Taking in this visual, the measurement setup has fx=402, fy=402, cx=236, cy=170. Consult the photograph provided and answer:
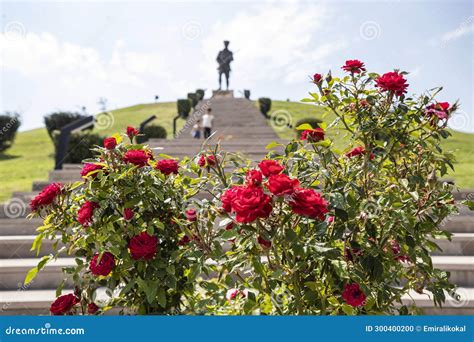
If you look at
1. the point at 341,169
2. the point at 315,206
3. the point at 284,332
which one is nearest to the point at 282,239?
the point at 315,206

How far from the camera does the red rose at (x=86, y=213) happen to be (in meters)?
2.15

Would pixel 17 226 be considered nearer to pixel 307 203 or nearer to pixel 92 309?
pixel 92 309

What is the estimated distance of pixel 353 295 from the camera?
6.61ft

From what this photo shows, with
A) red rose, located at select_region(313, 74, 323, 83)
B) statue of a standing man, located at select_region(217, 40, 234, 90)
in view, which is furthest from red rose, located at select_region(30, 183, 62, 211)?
statue of a standing man, located at select_region(217, 40, 234, 90)

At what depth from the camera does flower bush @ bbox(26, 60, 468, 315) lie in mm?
2078

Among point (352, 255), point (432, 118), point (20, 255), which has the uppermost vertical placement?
point (432, 118)

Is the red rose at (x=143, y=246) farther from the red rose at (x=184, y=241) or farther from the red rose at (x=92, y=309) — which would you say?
the red rose at (x=92, y=309)

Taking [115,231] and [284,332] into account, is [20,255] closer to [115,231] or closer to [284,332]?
[115,231]

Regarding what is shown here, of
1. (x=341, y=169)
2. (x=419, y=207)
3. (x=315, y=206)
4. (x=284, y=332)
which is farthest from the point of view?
(x=341, y=169)

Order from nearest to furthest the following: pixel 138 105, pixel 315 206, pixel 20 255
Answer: pixel 315 206, pixel 20 255, pixel 138 105

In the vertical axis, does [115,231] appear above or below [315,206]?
below

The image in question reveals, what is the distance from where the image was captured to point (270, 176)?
176 cm

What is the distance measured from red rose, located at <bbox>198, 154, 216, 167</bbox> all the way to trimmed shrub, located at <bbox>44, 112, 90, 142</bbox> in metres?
20.0

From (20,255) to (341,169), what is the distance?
371 cm
